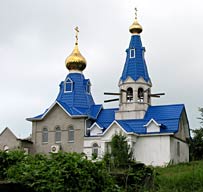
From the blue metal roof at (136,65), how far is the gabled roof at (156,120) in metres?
2.45

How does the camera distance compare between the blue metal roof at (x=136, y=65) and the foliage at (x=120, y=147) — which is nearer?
the foliage at (x=120, y=147)

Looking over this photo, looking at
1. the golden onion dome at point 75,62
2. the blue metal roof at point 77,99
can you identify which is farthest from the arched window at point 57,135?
the golden onion dome at point 75,62

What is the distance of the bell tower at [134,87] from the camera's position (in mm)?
37188

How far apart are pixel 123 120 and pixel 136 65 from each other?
396 cm

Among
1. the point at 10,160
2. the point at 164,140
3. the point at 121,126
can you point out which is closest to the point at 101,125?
the point at 121,126

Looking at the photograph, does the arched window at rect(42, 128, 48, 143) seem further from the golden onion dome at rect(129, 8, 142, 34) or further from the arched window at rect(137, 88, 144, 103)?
the golden onion dome at rect(129, 8, 142, 34)

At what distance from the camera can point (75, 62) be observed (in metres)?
39.9

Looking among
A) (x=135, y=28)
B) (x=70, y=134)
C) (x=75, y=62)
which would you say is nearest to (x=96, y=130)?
(x=70, y=134)

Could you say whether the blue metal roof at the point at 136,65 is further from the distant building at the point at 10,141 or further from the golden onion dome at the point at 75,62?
the distant building at the point at 10,141

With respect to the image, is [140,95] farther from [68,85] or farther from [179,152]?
[68,85]

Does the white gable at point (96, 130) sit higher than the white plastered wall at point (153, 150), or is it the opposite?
the white gable at point (96, 130)

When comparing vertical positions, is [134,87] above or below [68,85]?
below

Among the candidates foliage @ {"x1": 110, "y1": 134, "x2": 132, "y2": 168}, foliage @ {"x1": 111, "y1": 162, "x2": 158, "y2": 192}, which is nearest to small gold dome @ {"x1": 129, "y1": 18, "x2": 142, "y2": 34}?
foliage @ {"x1": 110, "y1": 134, "x2": 132, "y2": 168}

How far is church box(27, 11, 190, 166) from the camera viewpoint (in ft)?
115
